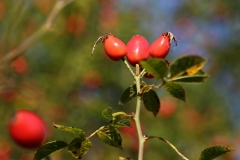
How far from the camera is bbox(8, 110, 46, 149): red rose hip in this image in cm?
106

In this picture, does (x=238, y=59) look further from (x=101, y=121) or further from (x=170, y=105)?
(x=101, y=121)

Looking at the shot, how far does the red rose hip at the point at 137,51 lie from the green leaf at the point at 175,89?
0.08 metres

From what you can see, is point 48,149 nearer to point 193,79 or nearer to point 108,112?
point 108,112

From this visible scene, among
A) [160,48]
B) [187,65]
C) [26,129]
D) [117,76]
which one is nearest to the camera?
[187,65]

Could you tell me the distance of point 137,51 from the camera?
0.85 m

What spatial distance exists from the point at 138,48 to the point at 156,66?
0.12 metres

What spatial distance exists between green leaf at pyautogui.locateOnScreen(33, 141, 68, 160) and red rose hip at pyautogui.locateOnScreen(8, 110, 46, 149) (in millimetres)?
235

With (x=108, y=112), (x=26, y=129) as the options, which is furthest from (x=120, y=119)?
(x=26, y=129)

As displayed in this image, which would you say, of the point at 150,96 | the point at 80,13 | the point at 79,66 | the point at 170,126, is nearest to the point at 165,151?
the point at 170,126

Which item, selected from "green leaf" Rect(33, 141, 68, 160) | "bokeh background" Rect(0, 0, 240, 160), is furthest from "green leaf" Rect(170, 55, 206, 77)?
"bokeh background" Rect(0, 0, 240, 160)

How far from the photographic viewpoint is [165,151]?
4020 mm

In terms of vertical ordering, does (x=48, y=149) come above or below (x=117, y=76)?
below

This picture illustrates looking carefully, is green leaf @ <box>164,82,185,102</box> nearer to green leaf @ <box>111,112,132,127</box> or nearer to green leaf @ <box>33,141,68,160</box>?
green leaf @ <box>111,112,132,127</box>

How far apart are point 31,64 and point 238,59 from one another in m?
1.95
